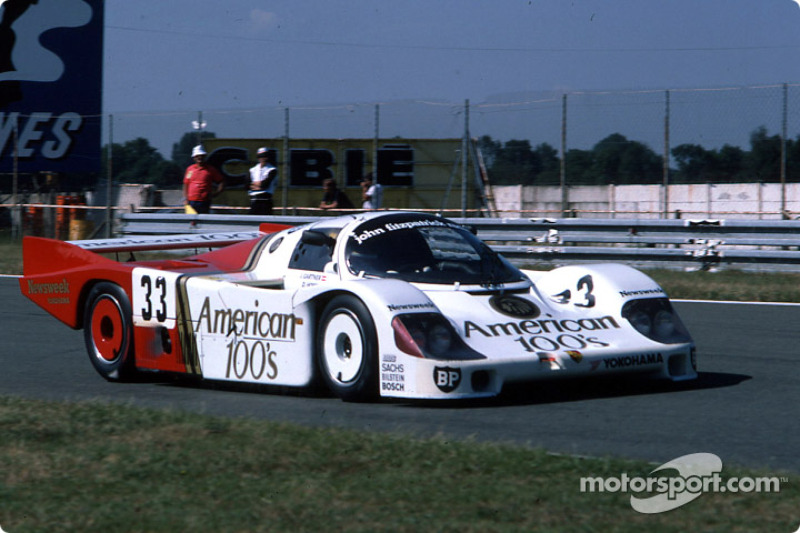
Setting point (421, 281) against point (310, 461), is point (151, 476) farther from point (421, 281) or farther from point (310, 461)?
point (421, 281)

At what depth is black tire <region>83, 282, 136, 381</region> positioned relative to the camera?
7148mm

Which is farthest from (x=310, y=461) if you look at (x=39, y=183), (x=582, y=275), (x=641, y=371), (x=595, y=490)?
(x=39, y=183)

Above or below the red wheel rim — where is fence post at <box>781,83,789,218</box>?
above

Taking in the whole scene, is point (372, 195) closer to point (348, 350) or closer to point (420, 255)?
point (420, 255)

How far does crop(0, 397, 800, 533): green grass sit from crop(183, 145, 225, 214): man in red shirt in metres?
10.8

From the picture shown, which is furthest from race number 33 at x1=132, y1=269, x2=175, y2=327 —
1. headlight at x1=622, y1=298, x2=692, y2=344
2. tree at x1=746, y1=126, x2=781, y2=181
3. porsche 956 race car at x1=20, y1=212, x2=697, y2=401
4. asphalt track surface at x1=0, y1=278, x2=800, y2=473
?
tree at x1=746, y1=126, x2=781, y2=181

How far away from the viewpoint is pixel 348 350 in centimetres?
595

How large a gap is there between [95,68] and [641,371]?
29630 mm

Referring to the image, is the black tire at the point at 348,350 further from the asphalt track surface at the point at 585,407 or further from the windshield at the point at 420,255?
the windshield at the point at 420,255

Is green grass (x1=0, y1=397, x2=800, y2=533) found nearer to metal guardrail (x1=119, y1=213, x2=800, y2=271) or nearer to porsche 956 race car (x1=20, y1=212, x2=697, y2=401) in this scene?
porsche 956 race car (x1=20, y1=212, x2=697, y2=401)

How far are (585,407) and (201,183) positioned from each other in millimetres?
10947

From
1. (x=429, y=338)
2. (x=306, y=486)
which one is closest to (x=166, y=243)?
(x=429, y=338)

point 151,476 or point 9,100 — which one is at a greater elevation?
point 9,100

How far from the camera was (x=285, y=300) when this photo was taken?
624cm
